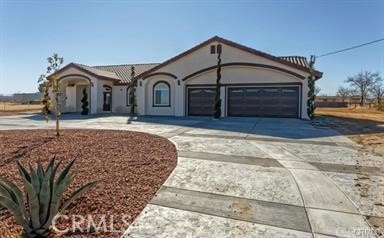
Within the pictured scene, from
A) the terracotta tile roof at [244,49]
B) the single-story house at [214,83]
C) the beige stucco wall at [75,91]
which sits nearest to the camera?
the terracotta tile roof at [244,49]

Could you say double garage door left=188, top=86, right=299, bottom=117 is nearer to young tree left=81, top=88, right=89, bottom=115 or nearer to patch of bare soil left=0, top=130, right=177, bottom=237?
young tree left=81, top=88, right=89, bottom=115

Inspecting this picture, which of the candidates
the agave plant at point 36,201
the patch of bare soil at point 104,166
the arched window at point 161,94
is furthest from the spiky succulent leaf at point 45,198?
the arched window at point 161,94

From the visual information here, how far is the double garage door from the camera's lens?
20.1 meters

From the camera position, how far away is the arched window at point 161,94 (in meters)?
23.7

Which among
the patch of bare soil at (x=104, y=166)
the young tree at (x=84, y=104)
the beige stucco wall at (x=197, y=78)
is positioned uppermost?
the beige stucco wall at (x=197, y=78)

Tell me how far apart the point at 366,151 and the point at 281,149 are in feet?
9.19

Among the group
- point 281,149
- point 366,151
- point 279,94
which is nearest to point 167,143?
point 281,149

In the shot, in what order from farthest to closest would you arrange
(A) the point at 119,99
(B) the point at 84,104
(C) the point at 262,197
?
1. (A) the point at 119,99
2. (B) the point at 84,104
3. (C) the point at 262,197

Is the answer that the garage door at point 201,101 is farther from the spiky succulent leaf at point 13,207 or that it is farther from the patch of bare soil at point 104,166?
the spiky succulent leaf at point 13,207

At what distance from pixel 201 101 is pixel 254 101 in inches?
175

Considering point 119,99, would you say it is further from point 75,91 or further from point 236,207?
point 236,207

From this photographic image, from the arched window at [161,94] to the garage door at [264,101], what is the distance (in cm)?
573

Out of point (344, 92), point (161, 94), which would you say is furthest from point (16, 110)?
point (344, 92)

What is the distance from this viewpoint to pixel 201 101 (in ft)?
73.6
